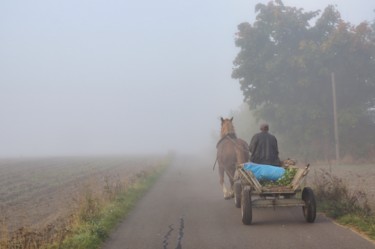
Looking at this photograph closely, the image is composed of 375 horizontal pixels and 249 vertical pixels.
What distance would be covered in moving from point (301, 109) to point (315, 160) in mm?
4165

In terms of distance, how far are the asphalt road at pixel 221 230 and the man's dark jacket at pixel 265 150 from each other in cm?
144

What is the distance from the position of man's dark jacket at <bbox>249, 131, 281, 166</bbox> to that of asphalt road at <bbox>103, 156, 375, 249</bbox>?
4.74 feet

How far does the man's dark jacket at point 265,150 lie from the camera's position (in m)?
12.5

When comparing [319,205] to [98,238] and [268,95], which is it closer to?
[98,238]

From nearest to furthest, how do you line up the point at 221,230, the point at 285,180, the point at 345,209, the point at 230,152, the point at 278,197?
the point at 221,230, the point at 278,197, the point at 285,180, the point at 345,209, the point at 230,152

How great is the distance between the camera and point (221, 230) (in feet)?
34.3

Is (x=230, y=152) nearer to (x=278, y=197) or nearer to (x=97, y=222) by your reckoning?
(x=278, y=197)

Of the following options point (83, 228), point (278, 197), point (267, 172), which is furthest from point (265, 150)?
point (83, 228)

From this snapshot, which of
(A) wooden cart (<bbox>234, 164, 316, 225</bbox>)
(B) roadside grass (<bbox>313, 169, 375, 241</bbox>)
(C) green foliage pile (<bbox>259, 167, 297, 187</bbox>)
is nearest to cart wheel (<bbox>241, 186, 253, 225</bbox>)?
(A) wooden cart (<bbox>234, 164, 316, 225</bbox>)

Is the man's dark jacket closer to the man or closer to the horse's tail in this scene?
the man

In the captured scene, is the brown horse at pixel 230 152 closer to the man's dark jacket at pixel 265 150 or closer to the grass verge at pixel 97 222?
the man's dark jacket at pixel 265 150

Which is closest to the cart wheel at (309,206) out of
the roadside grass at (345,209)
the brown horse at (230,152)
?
the roadside grass at (345,209)

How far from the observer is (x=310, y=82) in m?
33.7

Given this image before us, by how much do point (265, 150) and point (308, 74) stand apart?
22.8m
